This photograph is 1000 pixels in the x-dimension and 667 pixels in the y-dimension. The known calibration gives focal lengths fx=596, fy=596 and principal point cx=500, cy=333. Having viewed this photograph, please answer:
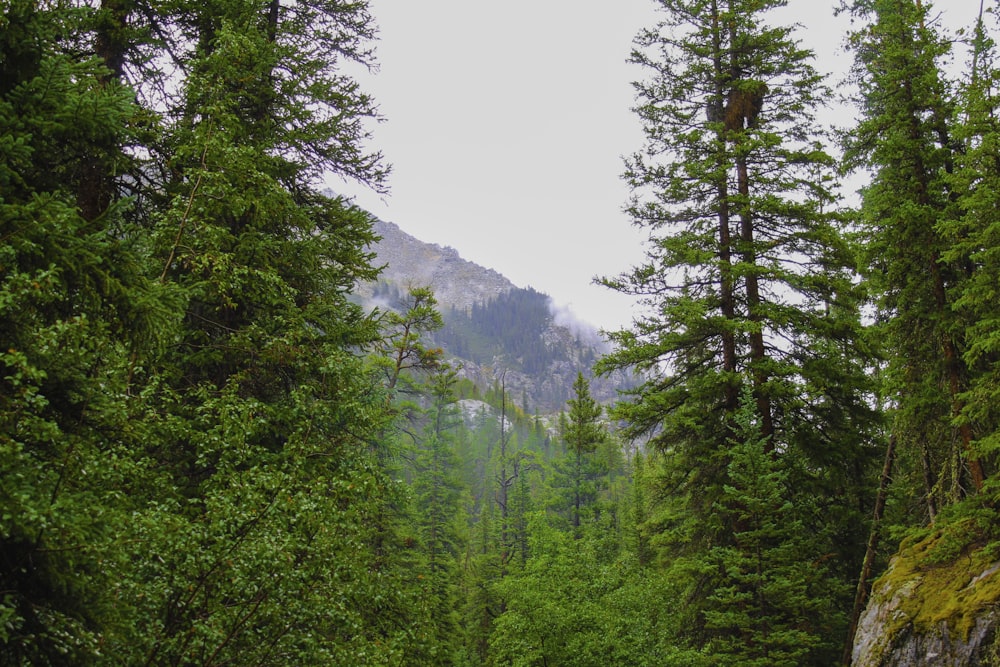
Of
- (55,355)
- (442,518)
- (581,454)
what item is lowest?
(442,518)

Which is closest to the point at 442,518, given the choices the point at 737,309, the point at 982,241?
the point at 737,309

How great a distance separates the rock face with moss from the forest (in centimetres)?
48

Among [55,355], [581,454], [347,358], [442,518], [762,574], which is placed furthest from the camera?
[442,518]

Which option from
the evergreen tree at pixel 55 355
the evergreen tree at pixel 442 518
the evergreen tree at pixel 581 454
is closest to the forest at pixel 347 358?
the evergreen tree at pixel 55 355

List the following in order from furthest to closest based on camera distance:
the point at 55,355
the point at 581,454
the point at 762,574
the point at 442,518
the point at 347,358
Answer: the point at 442,518 < the point at 581,454 < the point at 762,574 < the point at 347,358 < the point at 55,355

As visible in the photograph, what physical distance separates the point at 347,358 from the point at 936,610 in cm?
942

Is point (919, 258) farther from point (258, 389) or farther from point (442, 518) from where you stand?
point (442, 518)

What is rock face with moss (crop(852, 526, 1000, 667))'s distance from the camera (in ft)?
26.5

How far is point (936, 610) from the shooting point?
28.9ft

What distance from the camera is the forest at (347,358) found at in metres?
4.29

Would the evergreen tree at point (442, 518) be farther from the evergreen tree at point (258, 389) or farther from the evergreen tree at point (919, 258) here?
the evergreen tree at point (919, 258)

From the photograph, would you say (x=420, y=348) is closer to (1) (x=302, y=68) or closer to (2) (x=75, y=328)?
(1) (x=302, y=68)

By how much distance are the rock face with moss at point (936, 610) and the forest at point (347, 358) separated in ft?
1.58

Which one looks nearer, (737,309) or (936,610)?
(936,610)
